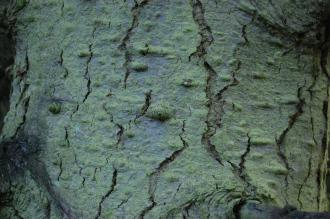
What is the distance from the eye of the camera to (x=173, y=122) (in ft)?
2.87

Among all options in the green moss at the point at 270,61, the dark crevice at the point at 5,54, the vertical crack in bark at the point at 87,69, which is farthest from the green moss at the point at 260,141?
the dark crevice at the point at 5,54

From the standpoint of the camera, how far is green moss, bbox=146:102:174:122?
0.87 m

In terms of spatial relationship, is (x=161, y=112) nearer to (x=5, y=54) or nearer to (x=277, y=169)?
(x=277, y=169)

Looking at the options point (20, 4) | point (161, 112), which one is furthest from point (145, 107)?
point (20, 4)

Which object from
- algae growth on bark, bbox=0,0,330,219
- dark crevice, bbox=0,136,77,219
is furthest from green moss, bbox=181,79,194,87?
dark crevice, bbox=0,136,77,219

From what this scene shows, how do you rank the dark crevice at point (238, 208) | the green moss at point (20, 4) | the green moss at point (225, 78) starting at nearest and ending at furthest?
the dark crevice at point (238, 208), the green moss at point (225, 78), the green moss at point (20, 4)

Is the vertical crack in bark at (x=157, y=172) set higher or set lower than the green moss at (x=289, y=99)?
lower

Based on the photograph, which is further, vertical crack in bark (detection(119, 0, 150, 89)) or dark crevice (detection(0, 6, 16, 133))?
dark crevice (detection(0, 6, 16, 133))

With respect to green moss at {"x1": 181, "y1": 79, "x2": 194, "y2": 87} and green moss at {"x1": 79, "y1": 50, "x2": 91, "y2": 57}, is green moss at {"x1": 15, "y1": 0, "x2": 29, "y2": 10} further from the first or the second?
green moss at {"x1": 181, "y1": 79, "x2": 194, "y2": 87}

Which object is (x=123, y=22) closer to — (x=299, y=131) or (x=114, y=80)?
(x=114, y=80)

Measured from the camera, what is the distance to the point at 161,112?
0.87 metres

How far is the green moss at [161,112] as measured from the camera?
2.86 feet

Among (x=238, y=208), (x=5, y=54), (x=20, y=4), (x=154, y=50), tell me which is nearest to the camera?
(x=238, y=208)

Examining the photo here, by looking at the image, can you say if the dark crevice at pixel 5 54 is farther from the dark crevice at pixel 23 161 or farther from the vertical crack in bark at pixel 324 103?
the vertical crack in bark at pixel 324 103
